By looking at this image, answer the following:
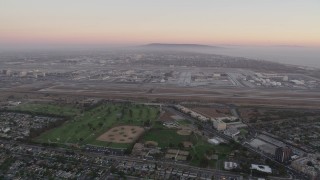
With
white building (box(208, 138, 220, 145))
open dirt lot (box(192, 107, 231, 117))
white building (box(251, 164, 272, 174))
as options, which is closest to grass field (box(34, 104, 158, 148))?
open dirt lot (box(192, 107, 231, 117))

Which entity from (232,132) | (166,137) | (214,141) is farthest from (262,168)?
(166,137)

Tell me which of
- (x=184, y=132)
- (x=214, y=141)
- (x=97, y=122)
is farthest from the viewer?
(x=97, y=122)

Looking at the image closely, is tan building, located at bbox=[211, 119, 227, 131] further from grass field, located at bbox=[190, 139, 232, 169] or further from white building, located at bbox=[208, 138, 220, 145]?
grass field, located at bbox=[190, 139, 232, 169]

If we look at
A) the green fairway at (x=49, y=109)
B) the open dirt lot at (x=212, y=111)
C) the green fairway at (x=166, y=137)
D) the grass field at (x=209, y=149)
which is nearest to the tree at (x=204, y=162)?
the grass field at (x=209, y=149)

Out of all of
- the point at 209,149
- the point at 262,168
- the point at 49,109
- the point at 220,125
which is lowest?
the point at 262,168

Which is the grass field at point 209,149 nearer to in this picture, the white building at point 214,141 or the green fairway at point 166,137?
the white building at point 214,141

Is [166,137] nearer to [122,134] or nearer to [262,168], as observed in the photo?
[122,134]
